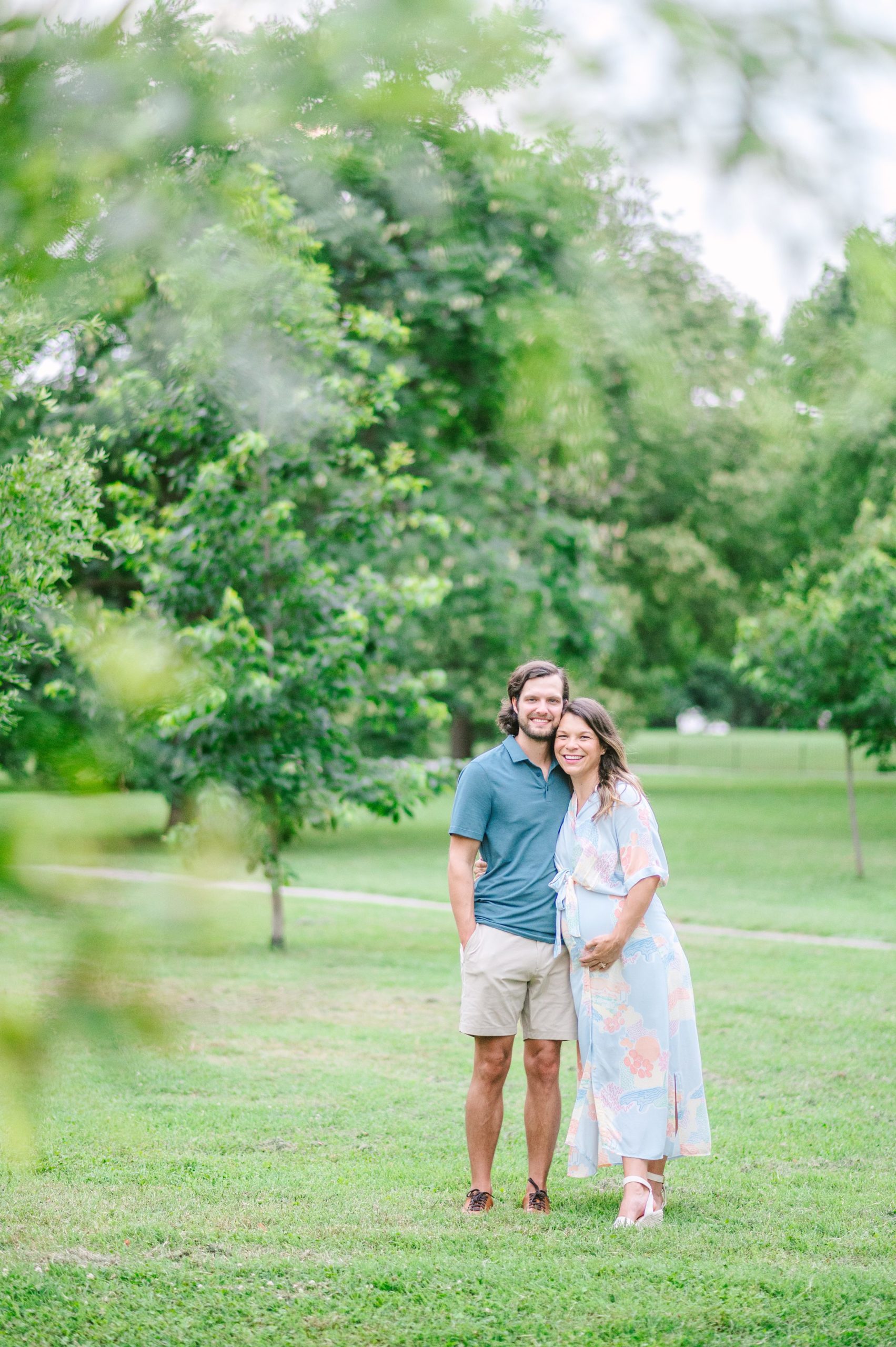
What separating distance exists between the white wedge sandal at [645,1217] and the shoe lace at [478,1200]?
0.49 metres

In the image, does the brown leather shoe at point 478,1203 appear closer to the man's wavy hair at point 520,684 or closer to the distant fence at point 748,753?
the man's wavy hair at point 520,684

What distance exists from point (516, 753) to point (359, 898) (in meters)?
11.6

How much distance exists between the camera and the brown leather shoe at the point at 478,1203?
4.97 meters

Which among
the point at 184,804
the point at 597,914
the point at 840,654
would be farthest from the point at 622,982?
the point at 840,654

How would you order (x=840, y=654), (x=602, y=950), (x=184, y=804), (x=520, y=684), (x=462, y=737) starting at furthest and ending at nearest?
1. (x=462, y=737)
2. (x=840, y=654)
3. (x=520, y=684)
4. (x=602, y=950)
5. (x=184, y=804)

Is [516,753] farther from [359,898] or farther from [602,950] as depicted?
[359,898]

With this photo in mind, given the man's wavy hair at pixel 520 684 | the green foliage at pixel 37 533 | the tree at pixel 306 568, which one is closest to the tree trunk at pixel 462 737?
the tree at pixel 306 568

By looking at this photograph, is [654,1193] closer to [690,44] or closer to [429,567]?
[690,44]

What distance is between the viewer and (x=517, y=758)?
4.99 m

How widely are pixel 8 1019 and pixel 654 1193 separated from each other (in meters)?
4.18

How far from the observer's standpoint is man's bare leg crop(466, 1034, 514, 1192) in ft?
16.1

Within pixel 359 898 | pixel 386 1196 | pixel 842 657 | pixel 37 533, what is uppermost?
pixel 842 657

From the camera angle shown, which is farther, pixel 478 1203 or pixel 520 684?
pixel 520 684

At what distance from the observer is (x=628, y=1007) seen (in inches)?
190
